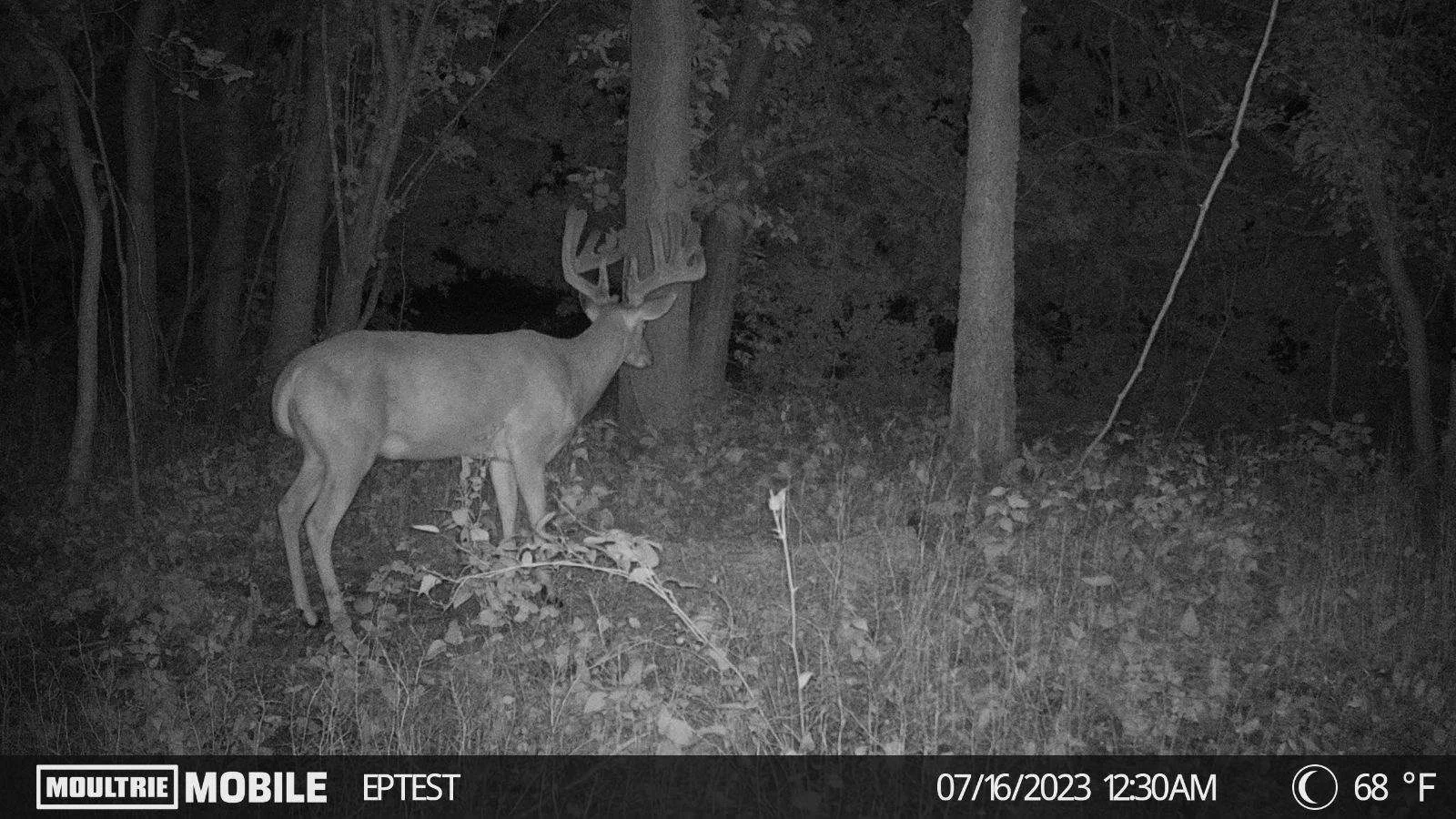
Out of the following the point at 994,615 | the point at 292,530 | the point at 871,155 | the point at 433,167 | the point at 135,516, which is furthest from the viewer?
the point at 433,167

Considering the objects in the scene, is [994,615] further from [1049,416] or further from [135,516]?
[1049,416]

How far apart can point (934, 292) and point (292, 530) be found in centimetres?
1234

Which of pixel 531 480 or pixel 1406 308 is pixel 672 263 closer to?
pixel 531 480

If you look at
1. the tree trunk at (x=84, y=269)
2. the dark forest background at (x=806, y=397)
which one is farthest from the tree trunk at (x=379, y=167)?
the tree trunk at (x=84, y=269)

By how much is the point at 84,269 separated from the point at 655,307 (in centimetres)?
389

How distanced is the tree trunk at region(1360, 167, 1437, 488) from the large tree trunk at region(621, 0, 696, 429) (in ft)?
21.9

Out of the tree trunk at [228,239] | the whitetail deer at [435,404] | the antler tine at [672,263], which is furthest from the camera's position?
the tree trunk at [228,239]

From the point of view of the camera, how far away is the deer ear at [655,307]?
362 inches

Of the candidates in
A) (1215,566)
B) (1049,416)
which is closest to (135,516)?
(1215,566)

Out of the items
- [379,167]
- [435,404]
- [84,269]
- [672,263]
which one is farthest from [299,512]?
[379,167]

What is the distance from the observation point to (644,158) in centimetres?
1106

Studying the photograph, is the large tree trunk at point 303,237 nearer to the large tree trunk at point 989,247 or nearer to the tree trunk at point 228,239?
the tree trunk at point 228,239

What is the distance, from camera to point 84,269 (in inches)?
352

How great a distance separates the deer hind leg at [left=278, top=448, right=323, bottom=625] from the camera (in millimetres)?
7059
